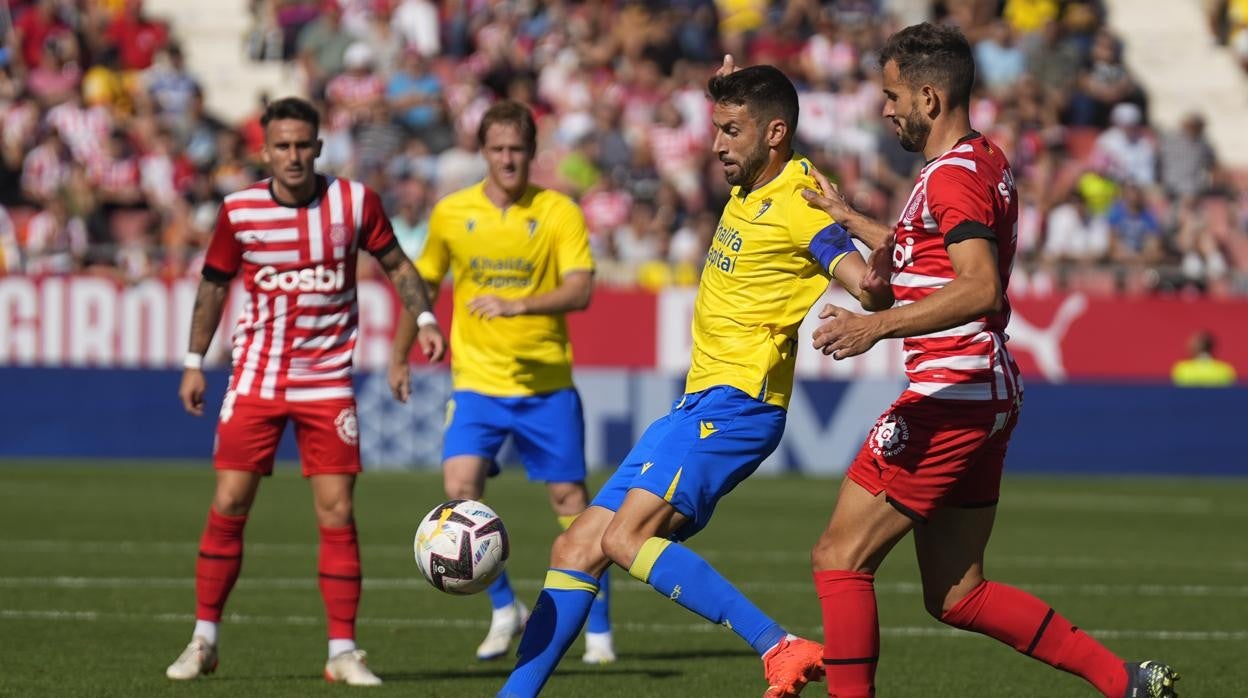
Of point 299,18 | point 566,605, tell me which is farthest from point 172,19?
point 566,605

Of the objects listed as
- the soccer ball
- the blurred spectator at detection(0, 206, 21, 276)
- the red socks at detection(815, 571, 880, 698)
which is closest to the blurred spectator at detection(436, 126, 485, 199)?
the blurred spectator at detection(0, 206, 21, 276)

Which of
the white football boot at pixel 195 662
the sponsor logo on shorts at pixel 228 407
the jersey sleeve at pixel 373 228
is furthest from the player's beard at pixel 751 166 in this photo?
the white football boot at pixel 195 662

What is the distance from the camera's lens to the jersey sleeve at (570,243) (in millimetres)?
9539

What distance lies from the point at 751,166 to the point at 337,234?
234 centimetres

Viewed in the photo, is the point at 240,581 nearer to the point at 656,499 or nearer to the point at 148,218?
the point at 656,499

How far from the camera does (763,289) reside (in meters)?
7.09

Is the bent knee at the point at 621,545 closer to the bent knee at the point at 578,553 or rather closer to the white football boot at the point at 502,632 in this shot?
the bent knee at the point at 578,553

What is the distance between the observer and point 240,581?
11.7 meters

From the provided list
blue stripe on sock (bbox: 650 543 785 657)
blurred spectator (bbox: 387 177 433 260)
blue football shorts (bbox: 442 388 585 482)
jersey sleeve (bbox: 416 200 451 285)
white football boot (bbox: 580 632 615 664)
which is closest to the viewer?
blue stripe on sock (bbox: 650 543 785 657)

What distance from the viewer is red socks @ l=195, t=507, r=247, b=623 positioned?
850 centimetres

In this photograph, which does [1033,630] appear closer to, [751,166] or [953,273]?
[953,273]

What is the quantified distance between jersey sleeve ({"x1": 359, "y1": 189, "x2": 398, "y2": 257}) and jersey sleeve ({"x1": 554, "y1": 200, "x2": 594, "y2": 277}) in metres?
1.01

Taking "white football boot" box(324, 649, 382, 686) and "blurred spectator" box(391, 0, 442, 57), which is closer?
"white football boot" box(324, 649, 382, 686)

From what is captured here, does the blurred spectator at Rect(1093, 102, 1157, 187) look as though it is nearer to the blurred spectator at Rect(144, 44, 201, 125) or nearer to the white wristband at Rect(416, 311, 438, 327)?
the blurred spectator at Rect(144, 44, 201, 125)
